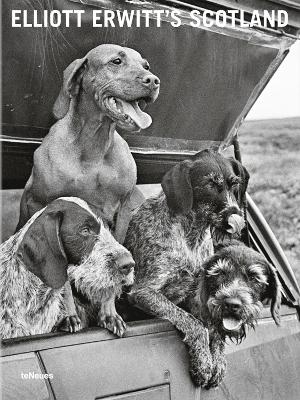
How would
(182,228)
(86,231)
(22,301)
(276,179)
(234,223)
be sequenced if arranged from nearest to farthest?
1. (22,301)
2. (86,231)
3. (234,223)
4. (182,228)
5. (276,179)

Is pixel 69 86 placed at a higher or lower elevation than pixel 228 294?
higher

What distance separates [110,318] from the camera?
11.2 ft

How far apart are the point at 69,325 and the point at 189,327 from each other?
0.67m

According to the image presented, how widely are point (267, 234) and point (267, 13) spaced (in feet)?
4.35

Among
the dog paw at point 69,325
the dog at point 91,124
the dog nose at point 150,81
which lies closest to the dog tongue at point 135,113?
the dog at point 91,124

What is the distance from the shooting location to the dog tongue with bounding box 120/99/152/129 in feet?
12.2

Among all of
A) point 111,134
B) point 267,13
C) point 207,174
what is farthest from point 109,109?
point 267,13

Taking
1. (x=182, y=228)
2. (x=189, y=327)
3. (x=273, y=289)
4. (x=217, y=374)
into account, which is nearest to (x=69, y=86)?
(x=182, y=228)

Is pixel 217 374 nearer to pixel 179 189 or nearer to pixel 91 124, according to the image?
pixel 179 189

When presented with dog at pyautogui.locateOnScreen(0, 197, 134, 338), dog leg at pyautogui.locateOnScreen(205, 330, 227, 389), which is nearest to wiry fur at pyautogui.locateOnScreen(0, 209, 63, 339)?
dog at pyautogui.locateOnScreen(0, 197, 134, 338)

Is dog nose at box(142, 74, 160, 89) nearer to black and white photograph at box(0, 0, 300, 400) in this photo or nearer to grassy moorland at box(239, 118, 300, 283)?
black and white photograph at box(0, 0, 300, 400)

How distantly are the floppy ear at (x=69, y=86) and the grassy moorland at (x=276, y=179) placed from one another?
57.2 inches

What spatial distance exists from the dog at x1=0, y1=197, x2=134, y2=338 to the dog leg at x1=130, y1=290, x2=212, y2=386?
33cm

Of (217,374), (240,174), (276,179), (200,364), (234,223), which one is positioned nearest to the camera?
(200,364)
